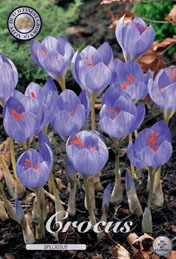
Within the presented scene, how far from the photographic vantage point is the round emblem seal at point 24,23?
1.69 m

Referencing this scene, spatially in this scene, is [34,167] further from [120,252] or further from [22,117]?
[120,252]

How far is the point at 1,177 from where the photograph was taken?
5.35 feet

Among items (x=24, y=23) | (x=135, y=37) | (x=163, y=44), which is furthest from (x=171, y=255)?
(x=24, y=23)

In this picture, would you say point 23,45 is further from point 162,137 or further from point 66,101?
point 162,137

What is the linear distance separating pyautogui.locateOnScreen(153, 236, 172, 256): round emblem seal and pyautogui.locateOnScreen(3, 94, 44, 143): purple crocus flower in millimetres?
473

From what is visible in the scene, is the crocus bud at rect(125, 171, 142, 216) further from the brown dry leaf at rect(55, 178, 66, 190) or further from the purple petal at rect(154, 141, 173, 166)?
the brown dry leaf at rect(55, 178, 66, 190)

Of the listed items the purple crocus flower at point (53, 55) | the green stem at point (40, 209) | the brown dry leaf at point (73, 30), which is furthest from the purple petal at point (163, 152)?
the brown dry leaf at point (73, 30)

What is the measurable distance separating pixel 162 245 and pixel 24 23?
0.98 m

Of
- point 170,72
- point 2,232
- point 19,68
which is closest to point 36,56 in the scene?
point 170,72

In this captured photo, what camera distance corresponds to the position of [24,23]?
1.71 metres

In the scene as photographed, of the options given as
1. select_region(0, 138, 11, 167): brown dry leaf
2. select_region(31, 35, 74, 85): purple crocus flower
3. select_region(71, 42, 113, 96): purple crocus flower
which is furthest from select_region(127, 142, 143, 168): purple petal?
select_region(0, 138, 11, 167): brown dry leaf

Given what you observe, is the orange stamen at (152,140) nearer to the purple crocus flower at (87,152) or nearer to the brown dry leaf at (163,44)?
the purple crocus flower at (87,152)

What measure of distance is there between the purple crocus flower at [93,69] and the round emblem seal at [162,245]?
48 centimetres

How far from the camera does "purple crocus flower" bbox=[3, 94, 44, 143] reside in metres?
1.17
